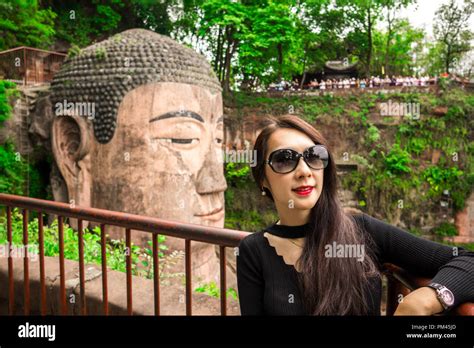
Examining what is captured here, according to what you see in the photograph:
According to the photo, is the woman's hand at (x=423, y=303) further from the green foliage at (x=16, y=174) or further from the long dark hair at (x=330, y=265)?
the green foliage at (x=16, y=174)

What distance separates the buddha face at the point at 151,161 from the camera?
5633mm

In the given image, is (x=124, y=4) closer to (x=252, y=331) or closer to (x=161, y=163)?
(x=161, y=163)

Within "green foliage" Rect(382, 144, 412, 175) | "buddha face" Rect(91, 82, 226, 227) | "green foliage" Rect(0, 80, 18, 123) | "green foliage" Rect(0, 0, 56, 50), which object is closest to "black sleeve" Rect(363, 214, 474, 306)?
"buddha face" Rect(91, 82, 226, 227)

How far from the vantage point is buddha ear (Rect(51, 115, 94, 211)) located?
19.1 feet

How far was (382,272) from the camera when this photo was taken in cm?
155

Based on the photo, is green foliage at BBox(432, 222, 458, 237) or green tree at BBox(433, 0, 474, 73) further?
green tree at BBox(433, 0, 474, 73)

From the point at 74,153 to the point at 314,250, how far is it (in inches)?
202

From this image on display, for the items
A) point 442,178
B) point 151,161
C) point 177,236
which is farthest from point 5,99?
point 442,178

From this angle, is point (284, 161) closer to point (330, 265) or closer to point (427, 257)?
point (330, 265)

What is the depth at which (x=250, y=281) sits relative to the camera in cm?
144

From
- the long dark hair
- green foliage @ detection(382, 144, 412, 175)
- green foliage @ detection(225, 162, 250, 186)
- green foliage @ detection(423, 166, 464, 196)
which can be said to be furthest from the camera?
green foliage @ detection(225, 162, 250, 186)

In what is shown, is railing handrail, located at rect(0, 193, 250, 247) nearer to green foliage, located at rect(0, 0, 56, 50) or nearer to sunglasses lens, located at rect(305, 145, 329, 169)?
sunglasses lens, located at rect(305, 145, 329, 169)

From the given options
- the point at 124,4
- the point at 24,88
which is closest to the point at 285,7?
the point at 124,4

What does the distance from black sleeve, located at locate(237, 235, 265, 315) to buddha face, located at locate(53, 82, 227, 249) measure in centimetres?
425
